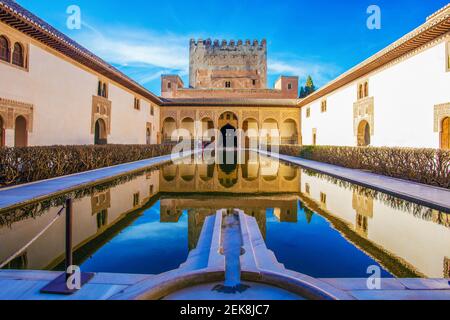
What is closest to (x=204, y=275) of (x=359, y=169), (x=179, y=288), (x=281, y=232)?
(x=179, y=288)

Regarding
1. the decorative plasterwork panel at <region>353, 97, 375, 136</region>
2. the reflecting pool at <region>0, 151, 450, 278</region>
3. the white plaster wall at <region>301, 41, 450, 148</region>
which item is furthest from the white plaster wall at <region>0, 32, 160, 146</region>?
the white plaster wall at <region>301, 41, 450, 148</region>

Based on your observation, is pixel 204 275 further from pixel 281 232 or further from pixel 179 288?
pixel 281 232

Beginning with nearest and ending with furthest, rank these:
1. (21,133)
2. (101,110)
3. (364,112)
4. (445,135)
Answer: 1. (445,135)
2. (21,133)
3. (364,112)
4. (101,110)

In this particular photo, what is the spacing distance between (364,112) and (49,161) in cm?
1254

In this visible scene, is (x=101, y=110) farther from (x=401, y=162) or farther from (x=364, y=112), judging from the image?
(x=401, y=162)

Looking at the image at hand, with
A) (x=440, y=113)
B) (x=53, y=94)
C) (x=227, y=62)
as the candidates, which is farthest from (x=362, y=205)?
(x=227, y=62)

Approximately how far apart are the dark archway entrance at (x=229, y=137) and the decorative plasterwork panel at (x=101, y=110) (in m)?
16.0

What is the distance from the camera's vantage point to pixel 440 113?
864 centimetres

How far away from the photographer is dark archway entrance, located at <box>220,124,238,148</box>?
29.8 m

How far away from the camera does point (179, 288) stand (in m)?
1.98

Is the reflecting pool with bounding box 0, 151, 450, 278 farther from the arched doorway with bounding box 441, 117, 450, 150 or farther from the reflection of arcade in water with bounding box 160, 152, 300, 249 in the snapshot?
the arched doorway with bounding box 441, 117, 450, 150

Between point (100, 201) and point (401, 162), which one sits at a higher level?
point (401, 162)

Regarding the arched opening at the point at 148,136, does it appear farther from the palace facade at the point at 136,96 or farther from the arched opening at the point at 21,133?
the arched opening at the point at 21,133

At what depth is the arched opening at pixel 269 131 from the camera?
26.7 metres
